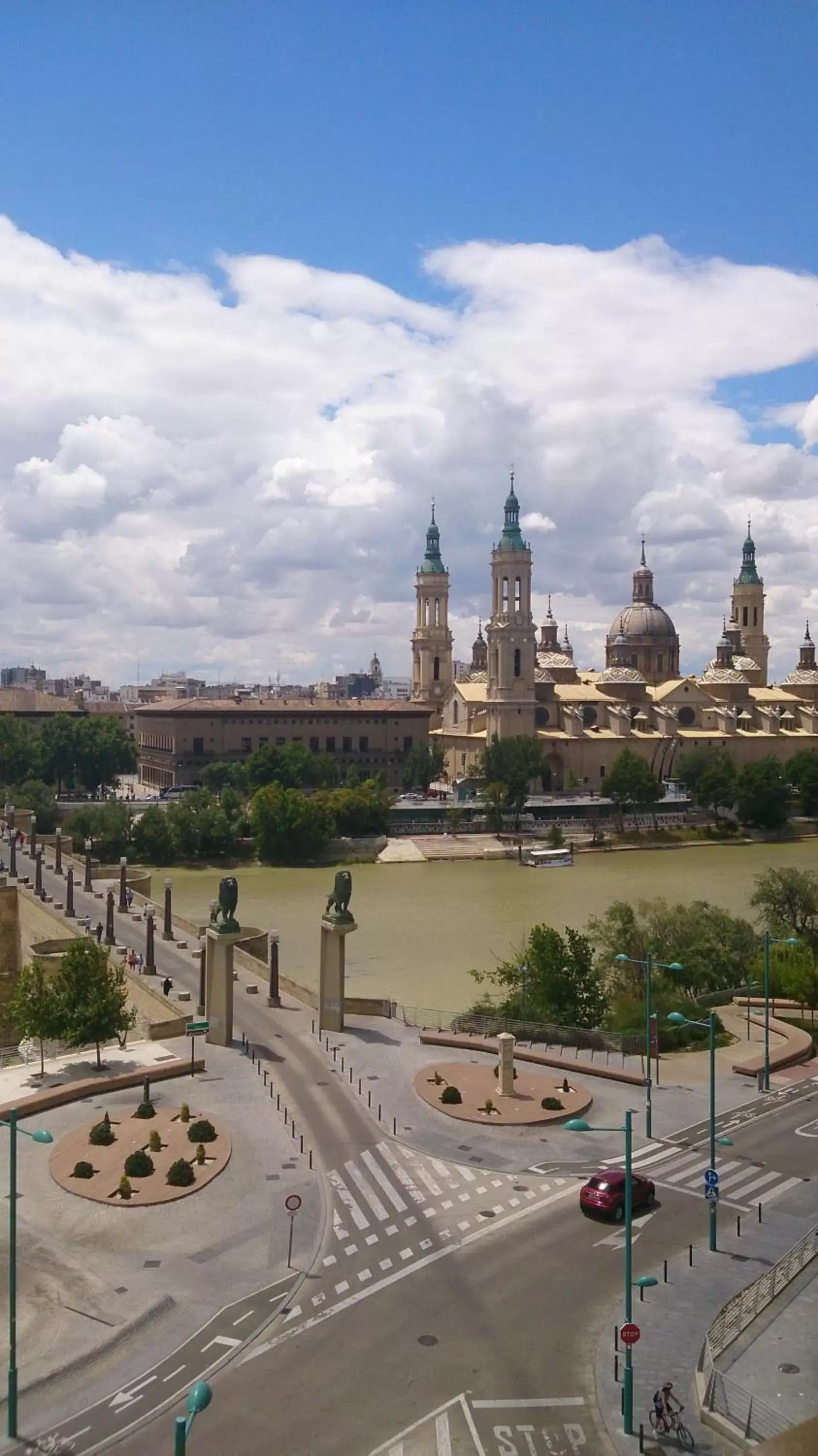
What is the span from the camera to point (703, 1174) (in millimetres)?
20422

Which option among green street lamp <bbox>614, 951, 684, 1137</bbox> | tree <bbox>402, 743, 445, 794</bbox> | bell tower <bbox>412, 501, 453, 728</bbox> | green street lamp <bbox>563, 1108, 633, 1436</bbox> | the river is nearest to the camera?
green street lamp <bbox>563, 1108, 633, 1436</bbox>

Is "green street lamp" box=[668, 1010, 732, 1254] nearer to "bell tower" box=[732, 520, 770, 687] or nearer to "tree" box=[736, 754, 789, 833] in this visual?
"tree" box=[736, 754, 789, 833]

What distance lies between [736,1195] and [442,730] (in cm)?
8190

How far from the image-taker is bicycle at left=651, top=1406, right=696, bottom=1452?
12828 mm

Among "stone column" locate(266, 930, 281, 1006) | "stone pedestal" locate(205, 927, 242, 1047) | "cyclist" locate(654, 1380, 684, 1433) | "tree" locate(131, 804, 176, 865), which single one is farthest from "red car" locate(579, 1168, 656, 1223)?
"tree" locate(131, 804, 176, 865)

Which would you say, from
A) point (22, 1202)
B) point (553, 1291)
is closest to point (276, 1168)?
point (22, 1202)

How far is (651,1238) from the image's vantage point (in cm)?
1786

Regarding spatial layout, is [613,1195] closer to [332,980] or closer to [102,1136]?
[102,1136]

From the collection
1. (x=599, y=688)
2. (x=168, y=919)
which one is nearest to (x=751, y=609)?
(x=599, y=688)

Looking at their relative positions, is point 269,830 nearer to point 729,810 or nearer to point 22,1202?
point 729,810

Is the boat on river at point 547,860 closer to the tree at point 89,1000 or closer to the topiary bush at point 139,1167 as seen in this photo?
the tree at point 89,1000

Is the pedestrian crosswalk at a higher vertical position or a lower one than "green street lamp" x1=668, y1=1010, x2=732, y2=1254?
lower

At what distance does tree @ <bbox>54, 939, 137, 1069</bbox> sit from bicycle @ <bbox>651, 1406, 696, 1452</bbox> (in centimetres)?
1633

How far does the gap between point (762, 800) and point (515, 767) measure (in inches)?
648
